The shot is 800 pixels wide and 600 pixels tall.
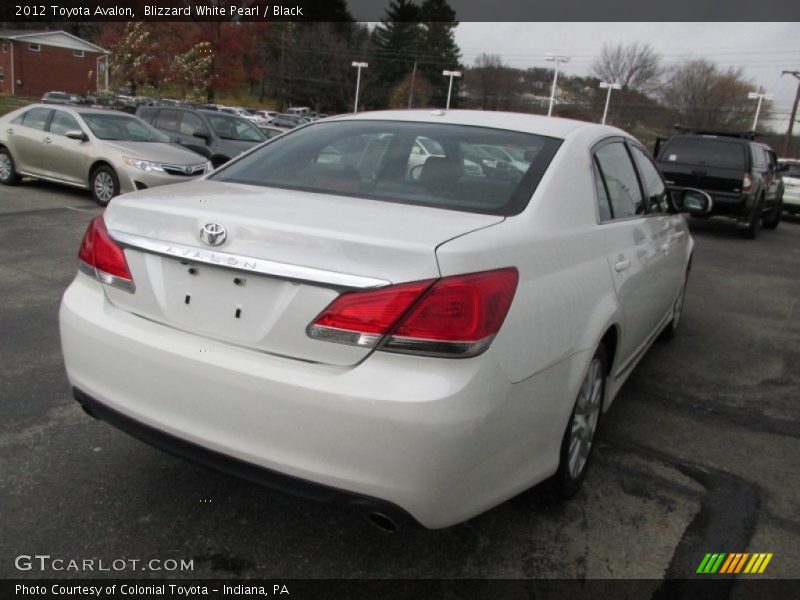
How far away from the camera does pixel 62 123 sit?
1106cm

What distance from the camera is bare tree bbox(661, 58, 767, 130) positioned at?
176ft

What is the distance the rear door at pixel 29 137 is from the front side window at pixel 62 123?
0.15 m

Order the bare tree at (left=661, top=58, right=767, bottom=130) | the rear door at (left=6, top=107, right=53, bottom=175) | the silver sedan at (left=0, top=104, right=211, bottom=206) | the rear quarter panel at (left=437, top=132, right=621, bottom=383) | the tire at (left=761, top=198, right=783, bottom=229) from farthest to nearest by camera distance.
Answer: the bare tree at (left=661, top=58, right=767, bottom=130), the tire at (left=761, top=198, right=783, bottom=229), the rear door at (left=6, top=107, right=53, bottom=175), the silver sedan at (left=0, top=104, right=211, bottom=206), the rear quarter panel at (left=437, top=132, right=621, bottom=383)

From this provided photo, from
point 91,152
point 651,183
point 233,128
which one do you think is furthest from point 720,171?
point 91,152

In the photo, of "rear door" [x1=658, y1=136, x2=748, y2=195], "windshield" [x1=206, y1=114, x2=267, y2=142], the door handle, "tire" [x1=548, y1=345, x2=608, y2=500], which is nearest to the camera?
"tire" [x1=548, y1=345, x2=608, y2=500]

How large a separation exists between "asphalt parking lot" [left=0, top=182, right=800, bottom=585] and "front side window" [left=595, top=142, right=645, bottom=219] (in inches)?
47.8

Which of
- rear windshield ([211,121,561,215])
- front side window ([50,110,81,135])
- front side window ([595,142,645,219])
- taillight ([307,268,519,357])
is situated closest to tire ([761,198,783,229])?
front side window ([595,142,645,219])

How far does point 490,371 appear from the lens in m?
2.00

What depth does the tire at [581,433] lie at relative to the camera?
8.74 ft

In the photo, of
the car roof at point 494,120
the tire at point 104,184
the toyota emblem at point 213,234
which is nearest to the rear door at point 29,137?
the tire at point 104,184

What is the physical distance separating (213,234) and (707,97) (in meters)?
59.9

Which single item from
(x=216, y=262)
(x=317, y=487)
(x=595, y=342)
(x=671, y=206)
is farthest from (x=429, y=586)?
(x=671, y=206)

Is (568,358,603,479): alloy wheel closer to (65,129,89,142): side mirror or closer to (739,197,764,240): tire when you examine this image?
(65,129,89,142): side mirror

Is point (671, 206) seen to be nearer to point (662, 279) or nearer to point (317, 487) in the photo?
point (662, 279)
